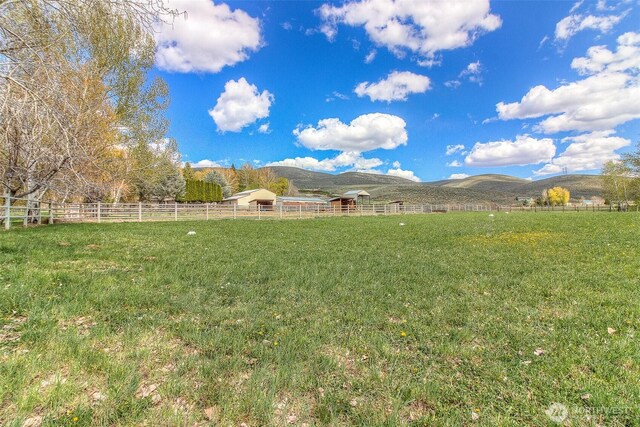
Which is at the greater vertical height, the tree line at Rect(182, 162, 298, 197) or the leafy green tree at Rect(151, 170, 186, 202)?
the tree line at Rect(182, 162, 298, 197)

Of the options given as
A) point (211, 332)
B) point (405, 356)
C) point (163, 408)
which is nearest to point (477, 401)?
point (405, 356)

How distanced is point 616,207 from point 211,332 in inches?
2925

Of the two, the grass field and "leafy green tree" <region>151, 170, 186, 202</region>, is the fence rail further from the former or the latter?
"leafy green tree" <region>151, 170, 186, 202</region>

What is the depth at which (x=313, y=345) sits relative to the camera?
3363 mm

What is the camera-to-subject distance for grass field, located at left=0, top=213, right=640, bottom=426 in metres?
2.35

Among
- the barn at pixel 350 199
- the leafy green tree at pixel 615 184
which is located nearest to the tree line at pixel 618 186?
the leafy green tree at pixel 615 184

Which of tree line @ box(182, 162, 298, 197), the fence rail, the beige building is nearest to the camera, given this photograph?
the fence rail

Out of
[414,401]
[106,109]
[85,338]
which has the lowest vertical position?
[414,401]

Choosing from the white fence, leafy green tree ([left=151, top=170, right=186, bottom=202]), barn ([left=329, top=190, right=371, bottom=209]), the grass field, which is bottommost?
the grass field

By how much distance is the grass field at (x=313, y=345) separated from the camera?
235cm

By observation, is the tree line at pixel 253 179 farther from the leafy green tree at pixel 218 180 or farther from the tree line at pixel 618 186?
the tree line at pixel 618 186

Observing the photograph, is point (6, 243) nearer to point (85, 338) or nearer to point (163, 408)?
point (85, 338)

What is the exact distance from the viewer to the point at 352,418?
90.8 inches

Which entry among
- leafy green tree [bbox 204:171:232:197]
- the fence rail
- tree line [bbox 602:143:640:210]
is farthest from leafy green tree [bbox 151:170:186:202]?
tree line [bbox 602:143:640:210]
